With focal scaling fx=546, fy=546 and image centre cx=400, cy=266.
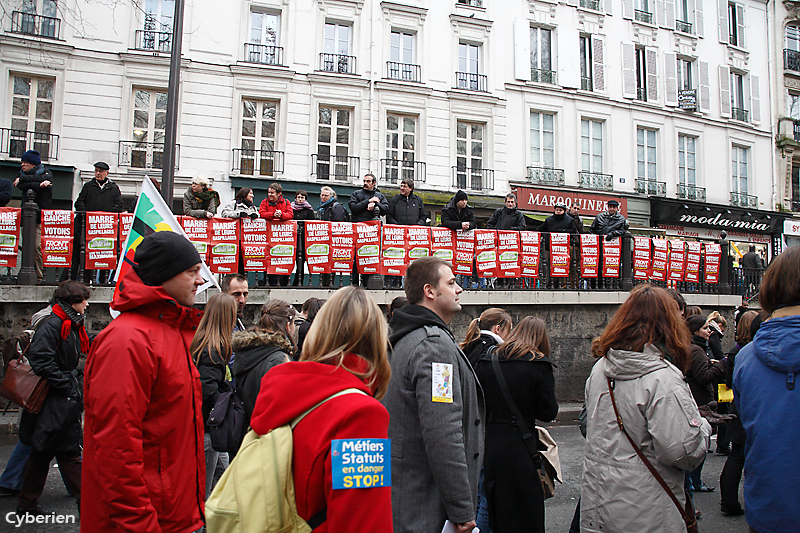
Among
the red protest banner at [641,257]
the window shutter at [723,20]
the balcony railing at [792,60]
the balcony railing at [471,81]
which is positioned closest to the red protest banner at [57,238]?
the red protest banner at [641,257]

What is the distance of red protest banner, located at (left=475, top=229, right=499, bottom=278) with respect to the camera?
35.9ft

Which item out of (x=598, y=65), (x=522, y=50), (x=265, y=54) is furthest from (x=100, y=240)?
(x=598, y=65)

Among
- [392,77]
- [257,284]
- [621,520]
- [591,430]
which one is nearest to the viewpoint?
[621,520]

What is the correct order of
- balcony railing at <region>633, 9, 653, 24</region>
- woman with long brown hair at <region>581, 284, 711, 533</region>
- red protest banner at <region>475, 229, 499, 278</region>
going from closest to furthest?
woman with long brown hair at <region>581, 284, 711, 533</region>
red protest banner at <region>475, 229, 499, 278</region>
balcony railing at <region>633, 9, 653, 24</region>

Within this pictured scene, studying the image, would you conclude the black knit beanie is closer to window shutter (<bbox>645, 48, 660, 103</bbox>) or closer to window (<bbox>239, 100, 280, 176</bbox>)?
window (<bbox>239, 100, 280, 176</bbox>)

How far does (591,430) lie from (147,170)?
17.2 m

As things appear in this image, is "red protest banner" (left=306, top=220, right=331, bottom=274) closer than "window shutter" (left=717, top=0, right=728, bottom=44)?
Yes

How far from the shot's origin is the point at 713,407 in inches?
217

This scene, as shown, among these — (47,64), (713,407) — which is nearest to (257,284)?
(713,407)

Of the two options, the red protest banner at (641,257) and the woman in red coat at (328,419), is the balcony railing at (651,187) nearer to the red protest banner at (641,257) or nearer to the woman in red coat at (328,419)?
the red protest banner at (641,257)

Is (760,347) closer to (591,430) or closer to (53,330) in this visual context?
(591,430)

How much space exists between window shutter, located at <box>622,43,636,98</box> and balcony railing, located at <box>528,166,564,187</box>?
5.00m

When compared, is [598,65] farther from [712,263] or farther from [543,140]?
[712,263]

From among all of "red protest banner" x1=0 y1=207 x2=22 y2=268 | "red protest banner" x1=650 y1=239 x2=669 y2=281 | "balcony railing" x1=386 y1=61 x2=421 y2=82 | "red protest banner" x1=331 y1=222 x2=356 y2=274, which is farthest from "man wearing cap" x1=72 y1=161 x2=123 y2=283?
"balcony railing" x1=386 y1=61 x2=421 y2=82
